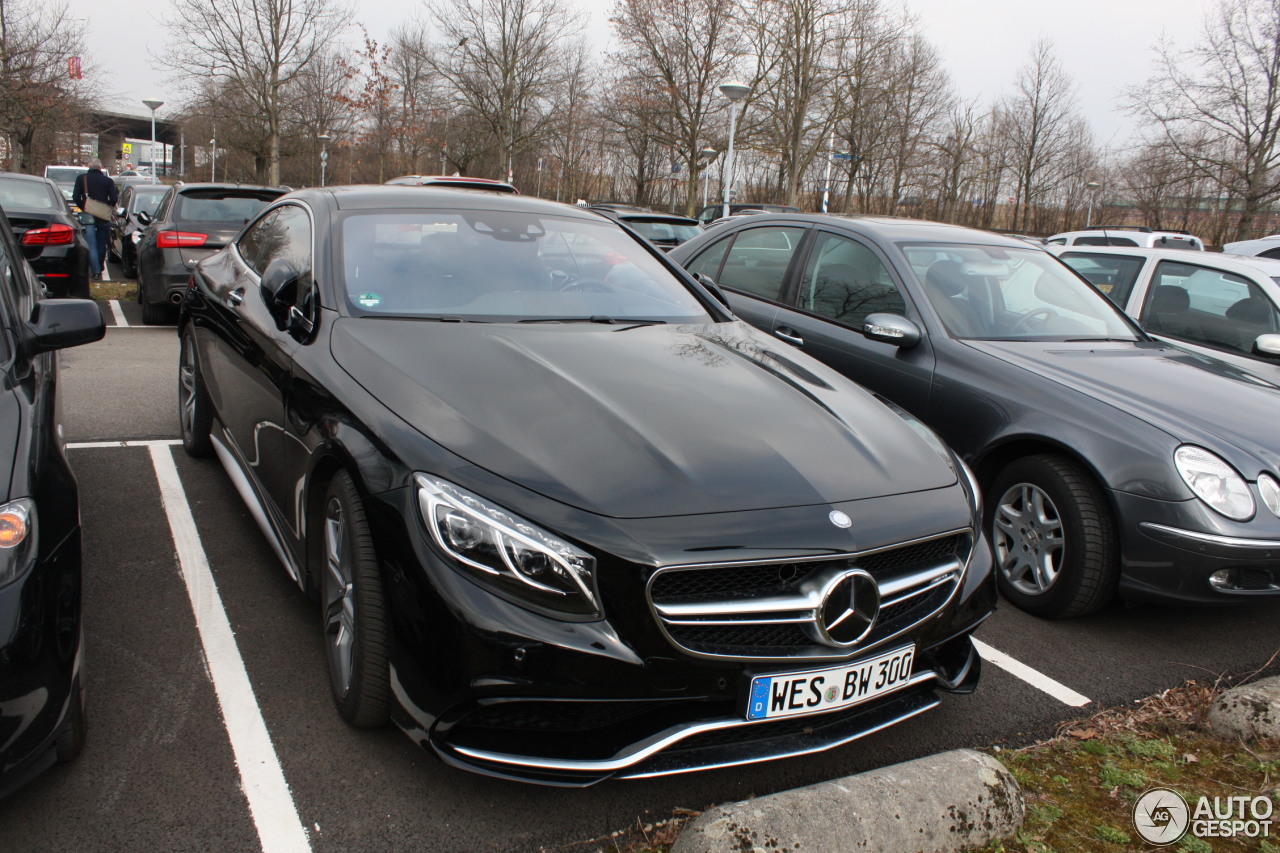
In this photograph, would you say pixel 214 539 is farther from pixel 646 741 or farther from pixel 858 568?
pixel 858 568

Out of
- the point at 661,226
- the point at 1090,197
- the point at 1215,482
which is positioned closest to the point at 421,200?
the point at 1215,482

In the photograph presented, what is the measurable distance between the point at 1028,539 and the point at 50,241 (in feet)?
29.4

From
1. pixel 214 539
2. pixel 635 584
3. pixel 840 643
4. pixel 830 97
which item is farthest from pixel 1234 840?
pixel 830 97

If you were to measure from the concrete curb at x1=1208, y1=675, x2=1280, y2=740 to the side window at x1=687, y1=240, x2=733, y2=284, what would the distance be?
12.1 feet

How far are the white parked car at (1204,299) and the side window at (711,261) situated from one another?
2.16 meters

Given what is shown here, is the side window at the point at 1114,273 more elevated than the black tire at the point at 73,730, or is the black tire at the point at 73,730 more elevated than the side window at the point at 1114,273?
the side window at the point at 1114,273

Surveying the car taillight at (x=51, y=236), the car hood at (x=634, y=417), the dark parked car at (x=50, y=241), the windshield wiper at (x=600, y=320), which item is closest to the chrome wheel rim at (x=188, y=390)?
the car hood at (x=634, y=417)

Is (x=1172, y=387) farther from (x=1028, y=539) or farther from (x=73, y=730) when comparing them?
(x=73, y=730)

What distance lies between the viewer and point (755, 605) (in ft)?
7.11

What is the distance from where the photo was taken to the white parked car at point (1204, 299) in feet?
19.2

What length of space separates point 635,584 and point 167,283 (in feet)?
28.2

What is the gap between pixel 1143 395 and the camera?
3.81 meters

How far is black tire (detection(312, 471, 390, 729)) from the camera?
234 cm

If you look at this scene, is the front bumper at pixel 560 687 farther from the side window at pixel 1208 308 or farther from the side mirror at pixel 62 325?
the side window at pixel 1208 308
